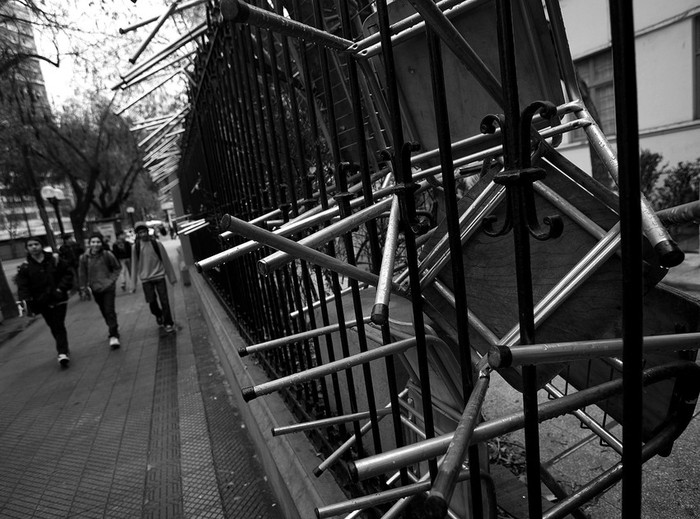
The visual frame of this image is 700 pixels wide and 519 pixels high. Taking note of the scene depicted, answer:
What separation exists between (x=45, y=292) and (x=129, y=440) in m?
4.30

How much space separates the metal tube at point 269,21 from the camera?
2.81ft

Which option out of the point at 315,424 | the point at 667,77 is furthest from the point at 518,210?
the point at 667,77

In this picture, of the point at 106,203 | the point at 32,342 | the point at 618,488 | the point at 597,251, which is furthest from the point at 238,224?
the point at 106,203

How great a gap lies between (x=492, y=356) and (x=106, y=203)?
36134 millimetres

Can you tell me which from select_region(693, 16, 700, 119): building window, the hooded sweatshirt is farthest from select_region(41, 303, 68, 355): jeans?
select_region(693, 16, 700, 119): building window

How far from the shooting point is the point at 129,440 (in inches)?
162

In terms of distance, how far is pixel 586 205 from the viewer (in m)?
1.12

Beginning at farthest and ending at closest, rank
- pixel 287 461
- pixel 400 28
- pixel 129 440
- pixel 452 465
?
pixel 129 440, pixel 287 461, pixel 400 28, pixel 452 465

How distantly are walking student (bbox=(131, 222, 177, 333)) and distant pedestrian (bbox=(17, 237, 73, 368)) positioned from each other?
46.7 inches

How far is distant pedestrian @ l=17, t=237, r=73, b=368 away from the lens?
7.16 metres

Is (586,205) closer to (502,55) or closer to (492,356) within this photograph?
(502,55)

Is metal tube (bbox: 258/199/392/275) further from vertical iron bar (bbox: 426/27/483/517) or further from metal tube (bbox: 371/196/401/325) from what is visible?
vertical iron bar (bbox: 426/27/483/517)

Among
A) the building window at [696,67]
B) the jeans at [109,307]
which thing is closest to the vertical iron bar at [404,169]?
the jeans at [109,307]

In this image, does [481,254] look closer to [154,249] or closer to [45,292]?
[45,292]
